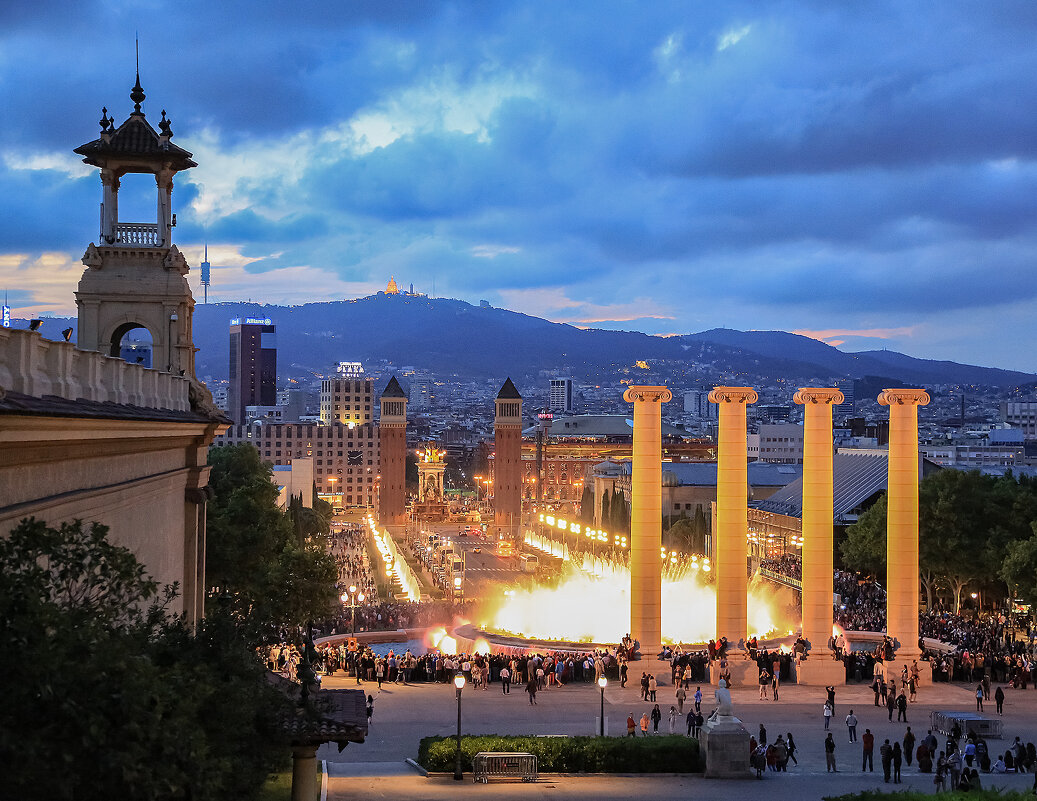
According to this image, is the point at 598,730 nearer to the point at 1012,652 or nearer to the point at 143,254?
the point at 143,254

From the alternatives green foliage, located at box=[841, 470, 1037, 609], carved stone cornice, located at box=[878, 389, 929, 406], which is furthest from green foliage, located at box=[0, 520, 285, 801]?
green foliage, located at box=[841, 470, 1037, 609]

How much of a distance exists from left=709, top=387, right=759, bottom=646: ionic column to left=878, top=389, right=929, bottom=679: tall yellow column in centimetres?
489

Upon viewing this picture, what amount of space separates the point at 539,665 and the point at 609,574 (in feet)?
122

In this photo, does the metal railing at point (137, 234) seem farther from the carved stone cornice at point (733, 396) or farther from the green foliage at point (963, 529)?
the green foliage at point (963, 529)

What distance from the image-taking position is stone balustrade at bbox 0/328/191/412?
538 inches

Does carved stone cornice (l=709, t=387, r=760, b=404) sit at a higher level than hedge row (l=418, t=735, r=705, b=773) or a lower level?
higher

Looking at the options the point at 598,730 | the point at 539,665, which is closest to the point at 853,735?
the point at 598,730

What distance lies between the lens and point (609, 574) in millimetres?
78438

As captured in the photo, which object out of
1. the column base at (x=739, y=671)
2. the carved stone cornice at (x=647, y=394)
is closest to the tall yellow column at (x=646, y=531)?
the carved stone cornice at (x=647, y=394)

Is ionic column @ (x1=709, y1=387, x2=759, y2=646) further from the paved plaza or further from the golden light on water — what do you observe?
the golden light on water

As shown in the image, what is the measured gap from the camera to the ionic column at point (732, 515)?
44.1 meters

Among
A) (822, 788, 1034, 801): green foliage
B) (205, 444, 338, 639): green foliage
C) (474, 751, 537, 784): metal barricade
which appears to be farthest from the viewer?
(205, 444, 338, 639): green foliage

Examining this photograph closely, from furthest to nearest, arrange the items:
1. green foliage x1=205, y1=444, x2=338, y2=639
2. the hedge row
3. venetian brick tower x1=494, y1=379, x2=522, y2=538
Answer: venetian brick tower x1=494, y1=379, x2=522, y2=538, green foliage x1=205, y1=444, x2=338, y2=639, the hedge row

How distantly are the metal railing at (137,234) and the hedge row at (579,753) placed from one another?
1254 cm
